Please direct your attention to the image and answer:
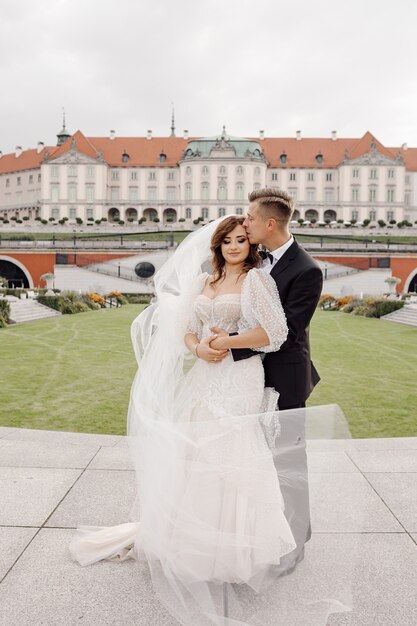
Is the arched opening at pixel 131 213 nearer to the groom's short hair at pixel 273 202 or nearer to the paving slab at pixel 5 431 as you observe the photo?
the paving slab at pixel 5 431

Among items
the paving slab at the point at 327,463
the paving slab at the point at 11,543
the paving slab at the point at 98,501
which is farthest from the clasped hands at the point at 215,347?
the paving slab at the point at 11,543

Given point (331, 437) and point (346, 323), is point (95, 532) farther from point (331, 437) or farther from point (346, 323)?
point (346, 323)

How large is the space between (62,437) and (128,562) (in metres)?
2.75

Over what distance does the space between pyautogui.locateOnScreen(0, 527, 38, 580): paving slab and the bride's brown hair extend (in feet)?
6.71

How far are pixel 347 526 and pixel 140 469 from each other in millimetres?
1252

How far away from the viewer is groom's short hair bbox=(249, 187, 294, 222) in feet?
9.93

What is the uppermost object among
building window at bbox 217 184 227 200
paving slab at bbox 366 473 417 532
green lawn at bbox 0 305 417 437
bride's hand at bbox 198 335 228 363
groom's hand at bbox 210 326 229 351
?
building window at bbox 217 184 227 200

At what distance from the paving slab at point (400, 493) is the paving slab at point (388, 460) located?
13 centimetres

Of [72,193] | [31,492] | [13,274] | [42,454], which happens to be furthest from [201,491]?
[72,193]

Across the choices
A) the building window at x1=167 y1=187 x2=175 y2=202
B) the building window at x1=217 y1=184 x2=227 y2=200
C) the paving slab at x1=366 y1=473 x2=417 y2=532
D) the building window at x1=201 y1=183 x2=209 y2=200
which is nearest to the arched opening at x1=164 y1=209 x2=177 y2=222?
the building window at x1=167 y1=187 x2=175 y2=202

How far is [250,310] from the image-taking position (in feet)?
9.86

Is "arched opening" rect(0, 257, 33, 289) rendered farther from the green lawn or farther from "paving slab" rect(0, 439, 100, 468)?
"paving slab" rect(0, 439, 100, 468)

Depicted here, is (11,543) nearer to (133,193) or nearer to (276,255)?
(276,255)

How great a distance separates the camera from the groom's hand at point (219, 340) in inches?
118
